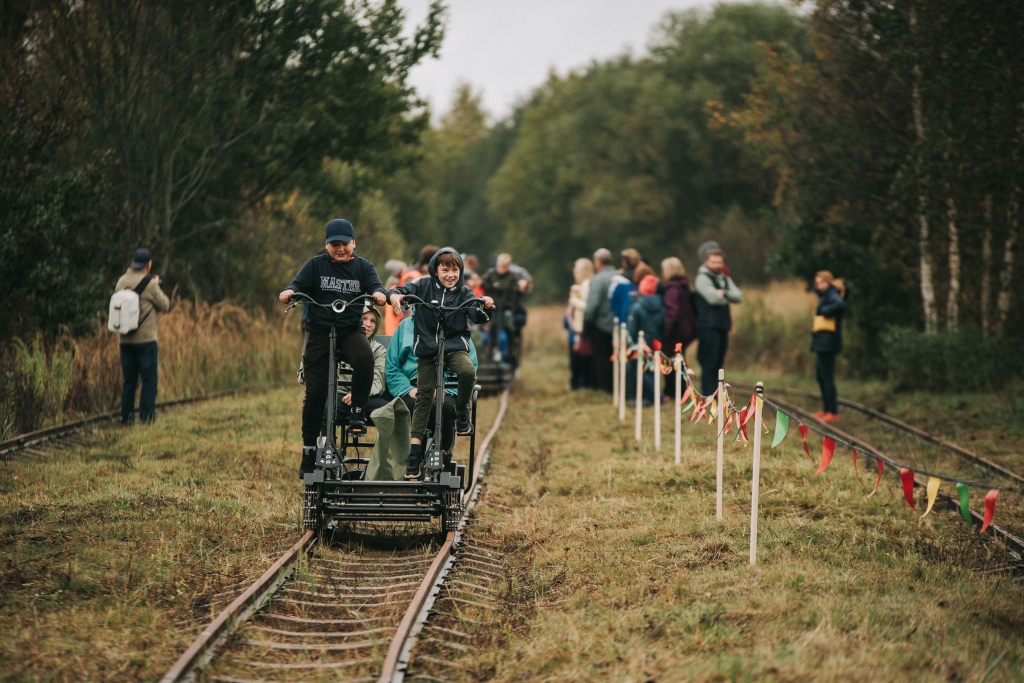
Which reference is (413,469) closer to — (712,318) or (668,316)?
(712,318)

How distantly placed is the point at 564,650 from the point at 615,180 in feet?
178

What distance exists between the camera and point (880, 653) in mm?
5664

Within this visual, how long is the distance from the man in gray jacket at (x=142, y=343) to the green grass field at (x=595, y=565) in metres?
0.97

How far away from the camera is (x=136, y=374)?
45.6 ft

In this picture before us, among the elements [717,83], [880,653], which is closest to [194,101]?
[880,653]

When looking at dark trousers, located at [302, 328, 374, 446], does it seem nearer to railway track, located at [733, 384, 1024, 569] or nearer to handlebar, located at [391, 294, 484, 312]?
handlebar, located at [391, 294, 484, 312]

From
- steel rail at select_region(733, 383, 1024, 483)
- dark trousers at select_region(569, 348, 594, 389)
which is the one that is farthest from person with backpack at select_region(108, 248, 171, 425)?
steel rail at select_region(733, 383, 1024, 483)

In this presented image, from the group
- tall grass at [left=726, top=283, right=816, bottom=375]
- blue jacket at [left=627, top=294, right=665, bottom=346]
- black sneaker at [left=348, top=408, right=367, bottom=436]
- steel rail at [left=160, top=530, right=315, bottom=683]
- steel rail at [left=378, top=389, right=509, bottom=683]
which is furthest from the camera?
tall grass at [left=726, top=283, right=816, bottom=375]

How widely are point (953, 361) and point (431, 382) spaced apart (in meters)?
13.7

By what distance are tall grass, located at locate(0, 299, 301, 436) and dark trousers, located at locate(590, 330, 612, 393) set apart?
5567mm

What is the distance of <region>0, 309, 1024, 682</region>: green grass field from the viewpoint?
5816 millimetres

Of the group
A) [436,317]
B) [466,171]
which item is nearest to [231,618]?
[436,317]

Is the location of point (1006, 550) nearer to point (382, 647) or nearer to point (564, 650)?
point (564, 650)

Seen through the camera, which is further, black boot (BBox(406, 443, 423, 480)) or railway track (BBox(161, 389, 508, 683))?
black boot (BBox(406, 443, 423, 480))
